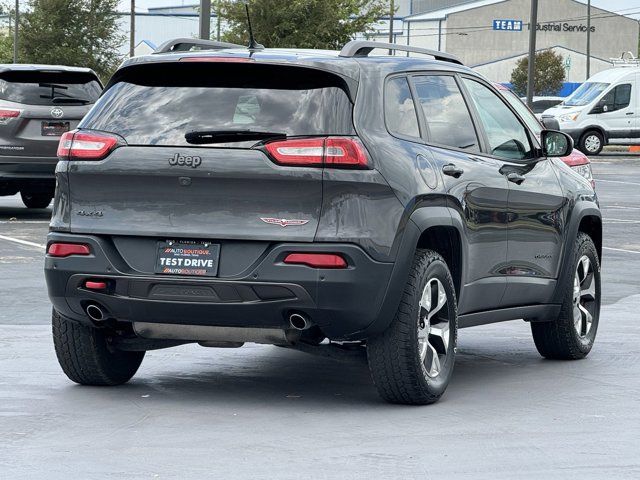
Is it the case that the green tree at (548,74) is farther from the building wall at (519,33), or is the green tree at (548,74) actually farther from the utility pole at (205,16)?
the utility pole at (205,16)

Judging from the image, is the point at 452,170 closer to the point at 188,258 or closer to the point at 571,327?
the point at 188,258

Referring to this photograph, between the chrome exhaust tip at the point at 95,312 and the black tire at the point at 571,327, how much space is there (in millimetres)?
2886

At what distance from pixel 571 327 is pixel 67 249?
320cm

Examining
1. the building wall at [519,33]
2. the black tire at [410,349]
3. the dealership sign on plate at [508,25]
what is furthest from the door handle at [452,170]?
the dealership sign on plate at [508,25]

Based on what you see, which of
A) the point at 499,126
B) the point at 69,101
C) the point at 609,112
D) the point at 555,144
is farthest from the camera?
the point at 609,112

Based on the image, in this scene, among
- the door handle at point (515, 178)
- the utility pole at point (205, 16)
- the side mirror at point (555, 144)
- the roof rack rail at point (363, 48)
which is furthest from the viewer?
the utility pole at point (205, 16)

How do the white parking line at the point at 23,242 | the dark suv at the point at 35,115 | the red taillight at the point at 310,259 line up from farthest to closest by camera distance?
the dark suv at the point at 35,115
the white parking line at the point at 23,242
the red taillight at the point at 310,259

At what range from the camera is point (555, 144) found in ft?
28.7

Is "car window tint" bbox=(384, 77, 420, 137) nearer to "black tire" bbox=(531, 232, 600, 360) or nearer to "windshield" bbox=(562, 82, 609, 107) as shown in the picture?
"black tire" bbox=(531, 232, 600, 360)

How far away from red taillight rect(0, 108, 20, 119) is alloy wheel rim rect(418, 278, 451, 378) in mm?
11437

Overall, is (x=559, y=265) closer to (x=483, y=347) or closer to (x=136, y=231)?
(x=483, y=347)

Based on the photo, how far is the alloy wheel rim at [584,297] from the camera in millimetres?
9062

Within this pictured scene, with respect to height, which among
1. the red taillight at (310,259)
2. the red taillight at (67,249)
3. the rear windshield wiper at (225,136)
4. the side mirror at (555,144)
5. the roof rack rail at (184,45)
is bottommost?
the red taillight at (67,249)

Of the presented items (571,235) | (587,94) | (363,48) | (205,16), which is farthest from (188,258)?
(587,94)
